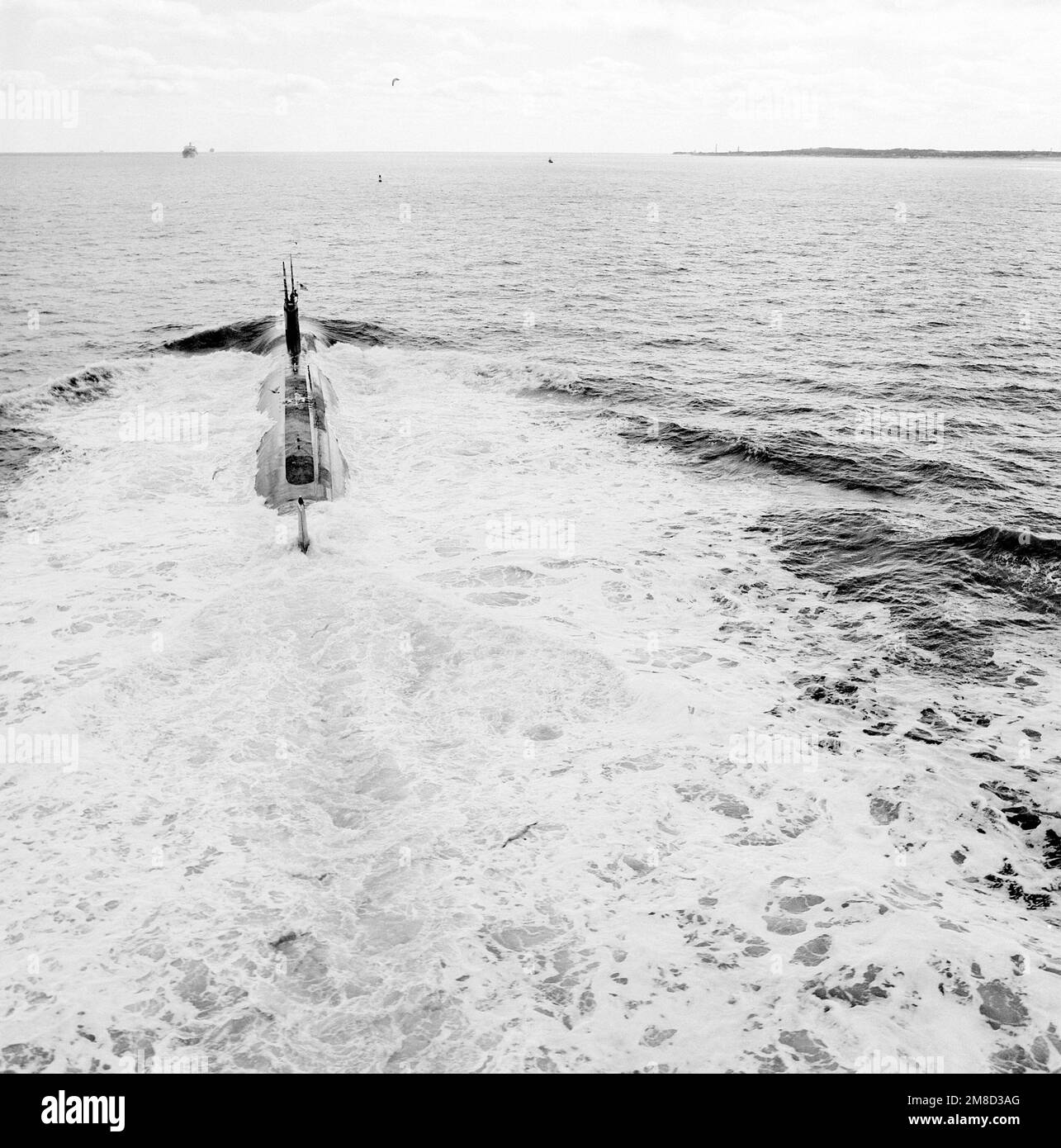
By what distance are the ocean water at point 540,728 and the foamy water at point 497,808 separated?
59 mm

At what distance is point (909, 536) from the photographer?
21.6 m

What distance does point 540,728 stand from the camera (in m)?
14.1

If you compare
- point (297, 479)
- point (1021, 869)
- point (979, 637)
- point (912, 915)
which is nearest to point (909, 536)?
point (979, 637)

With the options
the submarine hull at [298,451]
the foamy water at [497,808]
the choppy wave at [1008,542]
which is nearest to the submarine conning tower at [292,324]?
the submarine hull at [298,451]

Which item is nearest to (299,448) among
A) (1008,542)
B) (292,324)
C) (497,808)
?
(292,324)

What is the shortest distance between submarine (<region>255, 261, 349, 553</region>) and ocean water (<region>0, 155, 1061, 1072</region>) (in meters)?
0.83

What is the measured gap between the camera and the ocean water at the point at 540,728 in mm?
9242

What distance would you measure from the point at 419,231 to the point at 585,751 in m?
91.3

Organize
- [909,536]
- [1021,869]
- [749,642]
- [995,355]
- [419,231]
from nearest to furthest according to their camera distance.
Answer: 1. [1021,869]
2. [749,642]
3. [909,536]
4. [995,355]
5. [419,231]

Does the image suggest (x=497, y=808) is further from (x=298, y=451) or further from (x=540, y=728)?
(x=298, y=451)

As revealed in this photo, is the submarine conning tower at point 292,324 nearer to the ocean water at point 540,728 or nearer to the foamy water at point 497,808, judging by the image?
the ocean water at point 540,728

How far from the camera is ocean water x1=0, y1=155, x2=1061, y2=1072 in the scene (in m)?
9.24

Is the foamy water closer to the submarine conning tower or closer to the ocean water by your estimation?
the ocean water
